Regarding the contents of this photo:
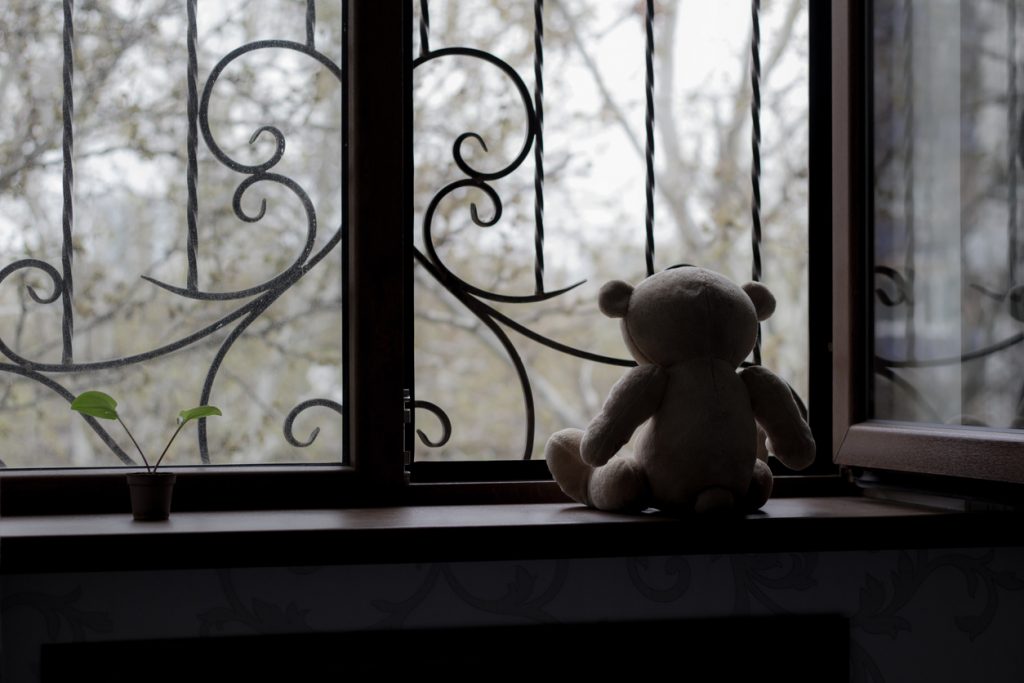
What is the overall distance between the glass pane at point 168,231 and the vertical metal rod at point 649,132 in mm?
405

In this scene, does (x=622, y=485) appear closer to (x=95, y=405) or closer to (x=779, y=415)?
(x=779, y=415)

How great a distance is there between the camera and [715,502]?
95 centimetres

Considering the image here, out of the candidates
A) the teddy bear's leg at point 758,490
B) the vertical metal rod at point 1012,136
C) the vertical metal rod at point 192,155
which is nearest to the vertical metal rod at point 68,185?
the vertical metal rod at point 192,155

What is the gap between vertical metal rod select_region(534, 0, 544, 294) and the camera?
4.01ft

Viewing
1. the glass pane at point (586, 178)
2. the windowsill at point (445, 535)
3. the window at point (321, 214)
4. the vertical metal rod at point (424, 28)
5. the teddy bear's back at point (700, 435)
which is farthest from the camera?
the glass pane at point (586, 178)

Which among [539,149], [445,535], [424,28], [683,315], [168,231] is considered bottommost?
[445,535]

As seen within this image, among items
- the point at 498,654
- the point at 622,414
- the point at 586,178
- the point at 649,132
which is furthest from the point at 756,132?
the point at 498,654

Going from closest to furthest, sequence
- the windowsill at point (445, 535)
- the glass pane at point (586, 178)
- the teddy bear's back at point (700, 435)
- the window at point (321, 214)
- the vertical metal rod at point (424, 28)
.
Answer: the windowsill at point (445, 535), the teddy bear's back at point (700, 435), the window at point (321, 214), the vertical metal rod at point (424, 28), the glass pane at point (586, 178)

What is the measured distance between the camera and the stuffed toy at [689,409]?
38.2 inches

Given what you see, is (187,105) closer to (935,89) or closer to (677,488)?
(677,488)

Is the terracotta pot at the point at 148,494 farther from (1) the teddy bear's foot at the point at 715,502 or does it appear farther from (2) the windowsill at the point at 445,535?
(1) the teddy bear's foot at the point at 715,502

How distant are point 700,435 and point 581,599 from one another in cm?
24

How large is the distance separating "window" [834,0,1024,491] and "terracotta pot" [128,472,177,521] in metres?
0.79

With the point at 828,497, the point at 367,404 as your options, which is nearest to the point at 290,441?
the point at 367,404
